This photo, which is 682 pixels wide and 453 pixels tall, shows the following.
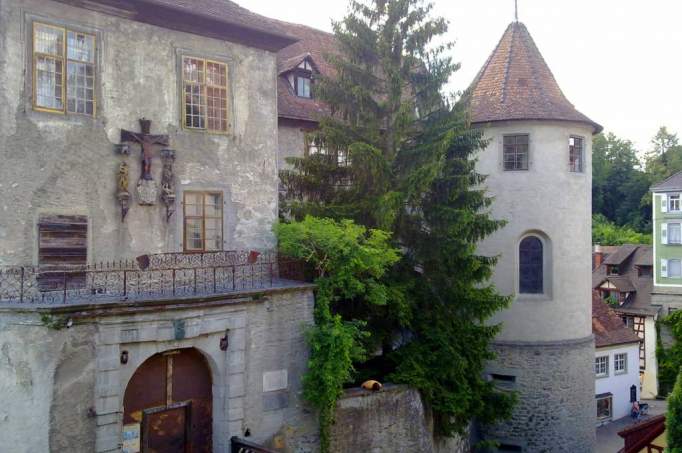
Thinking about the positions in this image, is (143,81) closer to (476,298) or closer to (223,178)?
(223,178)

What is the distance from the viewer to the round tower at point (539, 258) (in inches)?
877

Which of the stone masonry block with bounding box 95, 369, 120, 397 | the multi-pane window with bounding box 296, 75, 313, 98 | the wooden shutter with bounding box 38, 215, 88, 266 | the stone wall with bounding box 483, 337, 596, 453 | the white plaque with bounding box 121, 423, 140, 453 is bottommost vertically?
the stone wall with bounding box 483, 337, 596, 453

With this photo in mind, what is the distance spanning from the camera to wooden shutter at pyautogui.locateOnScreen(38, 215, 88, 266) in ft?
43.2

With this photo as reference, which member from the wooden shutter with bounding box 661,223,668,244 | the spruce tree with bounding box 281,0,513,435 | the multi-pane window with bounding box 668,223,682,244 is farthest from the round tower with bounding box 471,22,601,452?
the multi-pane window with bounding box 668,223,682,244

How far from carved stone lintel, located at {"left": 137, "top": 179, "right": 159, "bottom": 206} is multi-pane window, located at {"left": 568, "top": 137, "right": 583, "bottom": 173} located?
47.8 feet

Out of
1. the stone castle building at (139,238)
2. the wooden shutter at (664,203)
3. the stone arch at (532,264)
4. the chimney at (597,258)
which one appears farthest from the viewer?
the chimney at (597,258)

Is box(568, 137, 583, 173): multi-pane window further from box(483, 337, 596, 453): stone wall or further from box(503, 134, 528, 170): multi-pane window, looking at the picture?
box(483, 337, 596, 453): stone wall

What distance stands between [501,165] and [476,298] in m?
6.83

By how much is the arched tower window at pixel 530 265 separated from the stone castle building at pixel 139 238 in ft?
34.0

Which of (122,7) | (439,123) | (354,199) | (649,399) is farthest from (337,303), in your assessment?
(649,399)

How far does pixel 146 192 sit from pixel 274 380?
482 cm

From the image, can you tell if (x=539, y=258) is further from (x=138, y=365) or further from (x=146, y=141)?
(x=138, y=365)

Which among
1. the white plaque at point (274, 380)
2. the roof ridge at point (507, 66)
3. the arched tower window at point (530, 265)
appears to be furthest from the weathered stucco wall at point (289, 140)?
the arched tower window at point (530, 265)

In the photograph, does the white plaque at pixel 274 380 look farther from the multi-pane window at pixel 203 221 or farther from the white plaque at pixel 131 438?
the multi-pane window at pixel 203 221
